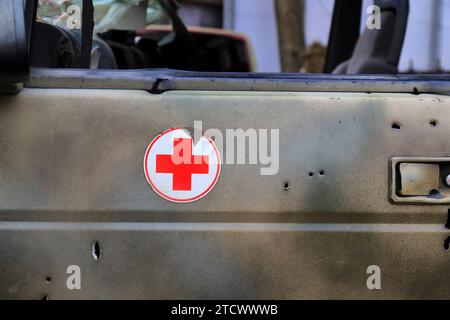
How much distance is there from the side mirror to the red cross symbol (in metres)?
0.42

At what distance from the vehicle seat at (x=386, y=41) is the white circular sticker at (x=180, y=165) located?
4.22ft

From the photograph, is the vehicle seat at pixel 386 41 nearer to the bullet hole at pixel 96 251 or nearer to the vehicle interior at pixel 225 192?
the vehicle interior at pixel 225 192

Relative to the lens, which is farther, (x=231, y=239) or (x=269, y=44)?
(x=269, y=44)

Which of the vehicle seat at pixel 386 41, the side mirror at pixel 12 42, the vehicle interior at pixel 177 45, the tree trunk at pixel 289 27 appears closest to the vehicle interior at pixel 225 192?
the side mirror at pixel 12 42

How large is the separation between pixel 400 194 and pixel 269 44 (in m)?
6.72

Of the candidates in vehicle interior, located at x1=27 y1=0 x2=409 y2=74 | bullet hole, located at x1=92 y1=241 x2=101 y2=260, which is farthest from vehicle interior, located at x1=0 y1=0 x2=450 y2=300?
vehicle interior, located at x1=27 y1=0 x2=409 y2=74

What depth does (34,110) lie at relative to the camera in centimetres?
188

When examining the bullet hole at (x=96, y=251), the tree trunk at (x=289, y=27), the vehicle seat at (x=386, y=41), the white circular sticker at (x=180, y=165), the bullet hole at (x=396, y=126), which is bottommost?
the bullet hole at (x=96, y=251)

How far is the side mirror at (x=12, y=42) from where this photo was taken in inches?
67.1

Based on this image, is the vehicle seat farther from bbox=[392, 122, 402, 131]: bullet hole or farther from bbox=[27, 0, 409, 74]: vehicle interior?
bbox=[392, 122, 402, 131]: bullet hole

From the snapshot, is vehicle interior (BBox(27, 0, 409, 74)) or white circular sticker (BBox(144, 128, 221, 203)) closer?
white circular sticker (BBox(144, 128, 221, 203))

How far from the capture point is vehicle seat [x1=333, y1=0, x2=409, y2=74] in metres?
2.89
